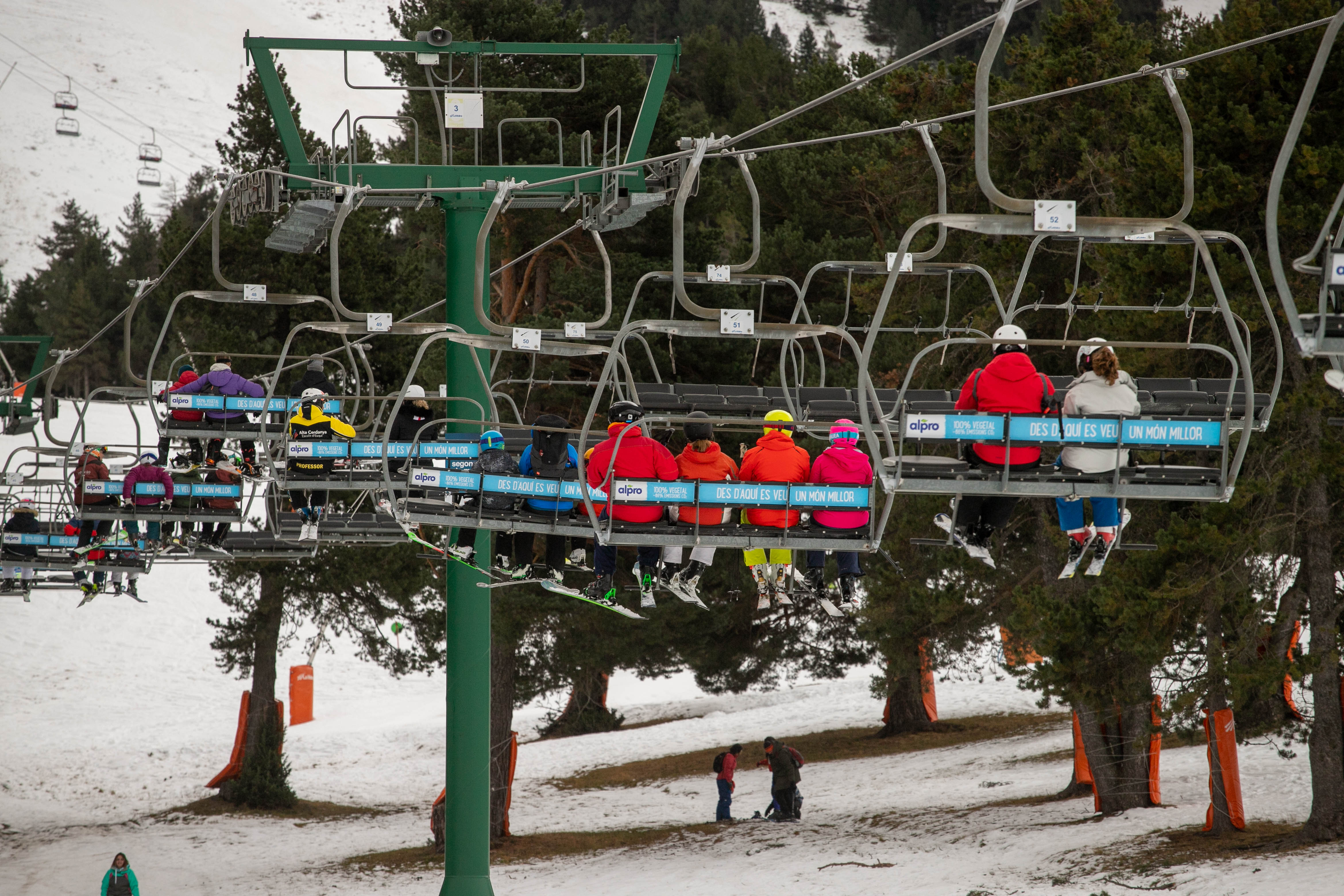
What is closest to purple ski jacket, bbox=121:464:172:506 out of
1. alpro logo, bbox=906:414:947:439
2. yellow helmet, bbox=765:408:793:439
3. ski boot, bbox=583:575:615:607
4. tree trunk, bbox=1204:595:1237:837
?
ski boot, bbox=583:575:615:607

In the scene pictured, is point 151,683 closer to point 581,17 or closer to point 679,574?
point 581,17

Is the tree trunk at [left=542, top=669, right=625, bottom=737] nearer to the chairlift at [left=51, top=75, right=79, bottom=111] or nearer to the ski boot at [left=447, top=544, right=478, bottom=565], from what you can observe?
the ski boot at [left=447, top=544, right=478, bottom=565]

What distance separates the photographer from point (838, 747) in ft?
87.4

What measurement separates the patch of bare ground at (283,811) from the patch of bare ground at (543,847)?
11.2ft

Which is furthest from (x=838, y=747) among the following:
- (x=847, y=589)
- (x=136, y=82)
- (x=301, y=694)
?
(x=136, y=82)

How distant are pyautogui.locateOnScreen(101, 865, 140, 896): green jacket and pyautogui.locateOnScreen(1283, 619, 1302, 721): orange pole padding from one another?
41.4 feet

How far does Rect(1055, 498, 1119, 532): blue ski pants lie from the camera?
349 inches

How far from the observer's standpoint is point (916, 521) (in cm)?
1775

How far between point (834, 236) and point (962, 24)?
79098 millimetres

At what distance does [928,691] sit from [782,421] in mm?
19957

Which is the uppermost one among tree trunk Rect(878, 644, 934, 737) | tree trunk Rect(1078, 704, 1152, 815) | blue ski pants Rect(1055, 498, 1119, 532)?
blue ski pants Rect(1055, 498, 1119, 532)

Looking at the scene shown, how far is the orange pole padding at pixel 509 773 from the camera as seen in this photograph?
20922mm

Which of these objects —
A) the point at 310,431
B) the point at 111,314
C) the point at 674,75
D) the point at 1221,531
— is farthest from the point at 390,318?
the point at 111,314

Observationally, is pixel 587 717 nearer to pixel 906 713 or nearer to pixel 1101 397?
pixel 906 713
